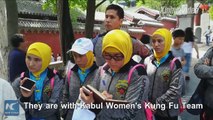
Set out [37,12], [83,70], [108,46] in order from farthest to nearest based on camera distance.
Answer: [37,12] < [83,70] < [108,46]

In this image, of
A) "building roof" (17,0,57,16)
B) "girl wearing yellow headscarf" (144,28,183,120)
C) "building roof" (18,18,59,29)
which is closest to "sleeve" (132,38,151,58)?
"girl wearing yellow headscarf" (144,28,183,120)

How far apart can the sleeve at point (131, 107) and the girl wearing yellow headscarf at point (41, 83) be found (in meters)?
0.70

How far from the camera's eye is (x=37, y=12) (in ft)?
59.4

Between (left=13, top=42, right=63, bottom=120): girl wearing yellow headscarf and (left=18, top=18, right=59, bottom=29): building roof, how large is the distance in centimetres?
1277

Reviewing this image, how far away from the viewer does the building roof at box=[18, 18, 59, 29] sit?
15.7 metres

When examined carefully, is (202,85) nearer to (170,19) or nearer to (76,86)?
(76,86)

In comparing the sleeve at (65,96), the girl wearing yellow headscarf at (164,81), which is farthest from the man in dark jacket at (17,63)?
the girl wearing yellow headscarf at (164,81)

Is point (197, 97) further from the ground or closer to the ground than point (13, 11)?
closer to the ground

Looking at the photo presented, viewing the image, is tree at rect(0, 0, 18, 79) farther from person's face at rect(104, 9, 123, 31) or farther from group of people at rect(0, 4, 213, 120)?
person's face at rect(104, 9, 123, 31)

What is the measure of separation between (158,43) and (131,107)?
1.17 meters

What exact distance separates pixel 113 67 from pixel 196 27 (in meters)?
33.1

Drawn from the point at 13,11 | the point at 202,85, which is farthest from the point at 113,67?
the point at 13,11

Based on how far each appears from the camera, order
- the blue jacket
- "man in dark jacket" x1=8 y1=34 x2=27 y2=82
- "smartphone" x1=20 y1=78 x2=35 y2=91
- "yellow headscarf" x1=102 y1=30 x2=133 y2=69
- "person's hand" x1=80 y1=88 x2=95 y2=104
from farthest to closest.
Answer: "man in dark jacket" x1=8 y1=34 x2=27 y2=82 < the blue jacket < "smartphone" x1=20 y1=78 x2=35 y2=91 < "yellow headscarf" x1=102 y1=30 x2=133 y2=69 < "person's hand" x1=80 y1=88 x2=95 y2=104

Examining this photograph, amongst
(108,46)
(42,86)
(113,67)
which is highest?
(108,46)
